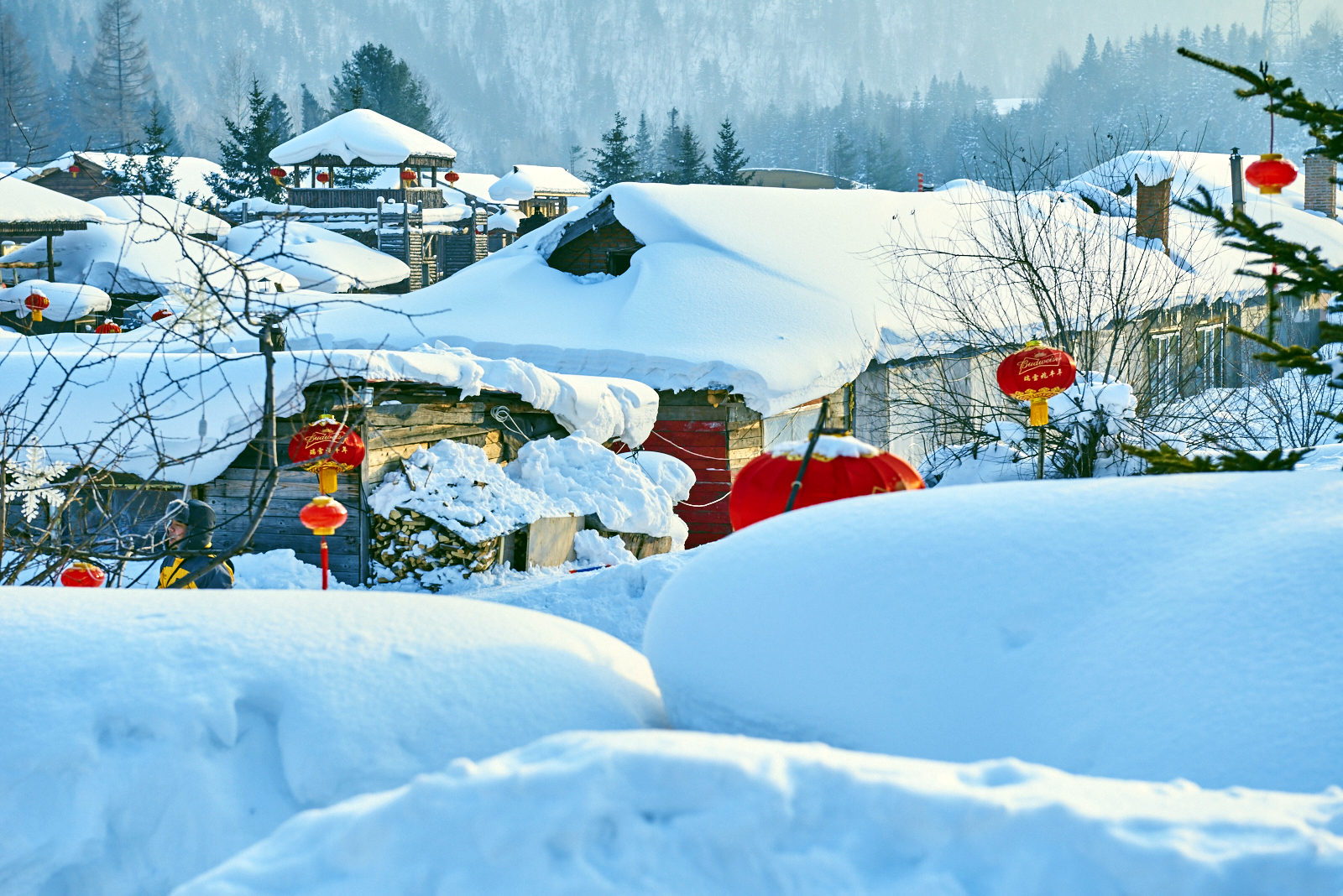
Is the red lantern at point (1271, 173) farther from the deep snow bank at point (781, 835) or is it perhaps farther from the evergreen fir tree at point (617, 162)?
the evergreen fir tree at point (617, 162)

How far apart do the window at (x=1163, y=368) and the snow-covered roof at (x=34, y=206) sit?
1821 cm

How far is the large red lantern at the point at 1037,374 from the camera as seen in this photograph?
9.29 meters

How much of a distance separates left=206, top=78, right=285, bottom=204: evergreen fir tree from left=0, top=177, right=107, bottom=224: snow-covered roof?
18.1 m

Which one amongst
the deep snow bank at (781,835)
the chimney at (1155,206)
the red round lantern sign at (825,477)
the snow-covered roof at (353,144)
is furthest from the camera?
the snow-covered roof at (353,144)

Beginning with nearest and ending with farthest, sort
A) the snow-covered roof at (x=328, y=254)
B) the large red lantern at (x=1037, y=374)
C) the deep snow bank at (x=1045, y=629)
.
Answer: the deep snow bank at (x=1045, y=629), the large red lantern at (x=1037, y=374), the snow-covered roof at (x=328, y=254)

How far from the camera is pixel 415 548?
33.5 feet

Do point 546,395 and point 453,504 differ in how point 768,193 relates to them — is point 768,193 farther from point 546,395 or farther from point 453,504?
point 453,504

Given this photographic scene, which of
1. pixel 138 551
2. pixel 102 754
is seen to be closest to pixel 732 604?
pixel 102 754

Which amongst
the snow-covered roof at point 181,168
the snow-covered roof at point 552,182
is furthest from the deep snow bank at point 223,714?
the snow-covered roof at point 552,182

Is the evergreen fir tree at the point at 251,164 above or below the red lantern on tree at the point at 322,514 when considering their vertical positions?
above

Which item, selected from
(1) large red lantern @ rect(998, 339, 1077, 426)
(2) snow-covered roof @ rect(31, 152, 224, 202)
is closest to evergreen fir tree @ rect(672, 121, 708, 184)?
(2) snow-covered roof @ rect(31, 152, 224, 202)

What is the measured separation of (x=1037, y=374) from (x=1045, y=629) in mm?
7329

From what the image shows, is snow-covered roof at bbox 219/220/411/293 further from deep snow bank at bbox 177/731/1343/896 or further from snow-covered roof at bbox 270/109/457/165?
deep snow bank at bbox 177/731/1343/896

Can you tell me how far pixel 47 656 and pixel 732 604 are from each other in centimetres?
162
